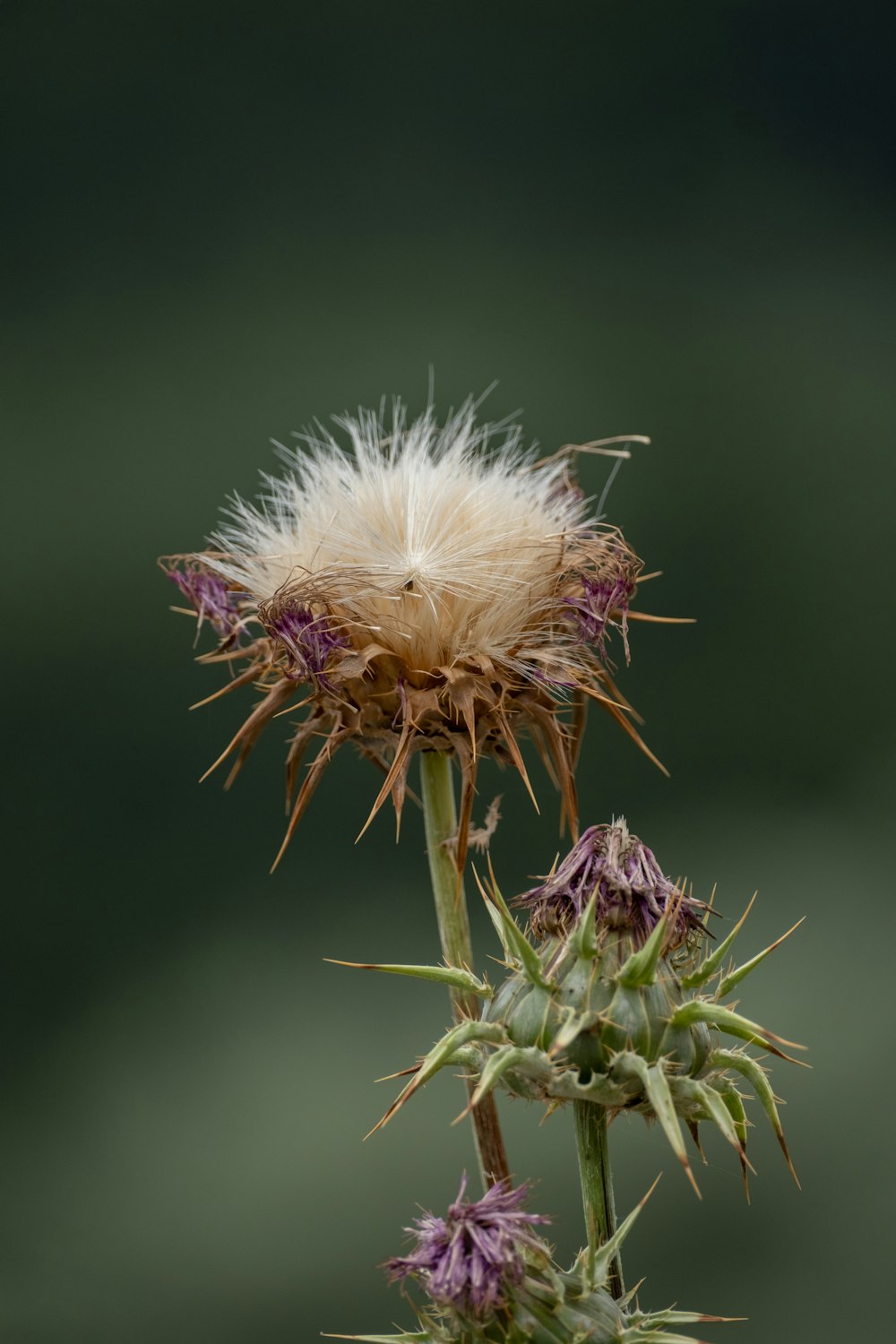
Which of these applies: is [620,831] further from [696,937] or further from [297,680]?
[297,680]

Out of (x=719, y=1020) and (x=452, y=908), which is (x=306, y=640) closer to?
(x=452, y=908)

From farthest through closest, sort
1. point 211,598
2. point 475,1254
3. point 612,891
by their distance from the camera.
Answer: point 211,598 < point 612,891 < point 475,1254

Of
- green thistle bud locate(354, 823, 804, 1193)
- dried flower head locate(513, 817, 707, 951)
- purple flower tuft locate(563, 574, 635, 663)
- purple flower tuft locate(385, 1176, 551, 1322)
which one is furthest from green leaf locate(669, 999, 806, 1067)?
purple flower tuft locate(563, 574, 635, 663)

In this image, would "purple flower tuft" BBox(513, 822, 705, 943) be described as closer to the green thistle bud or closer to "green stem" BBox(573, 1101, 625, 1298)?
the green thistle bud

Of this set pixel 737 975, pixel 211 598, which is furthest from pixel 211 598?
pixel 737 975

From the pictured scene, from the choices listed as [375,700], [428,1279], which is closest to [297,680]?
[375,700]

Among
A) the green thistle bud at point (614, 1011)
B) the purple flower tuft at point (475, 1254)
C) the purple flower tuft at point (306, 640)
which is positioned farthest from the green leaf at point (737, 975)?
the purple flower tuft at point (306, 640)
